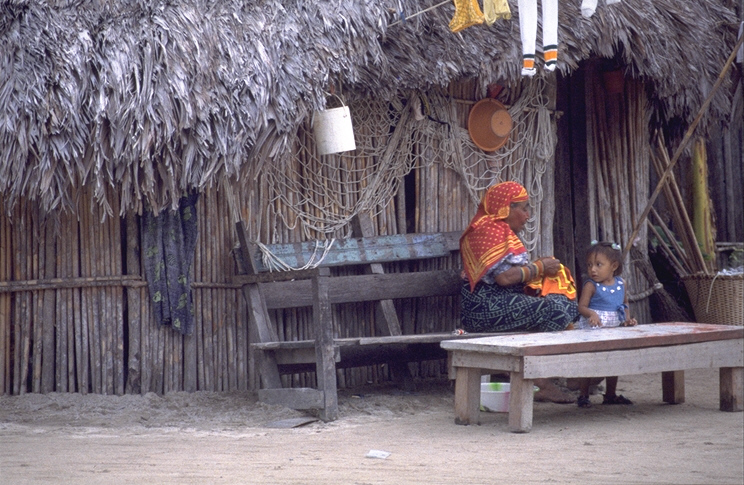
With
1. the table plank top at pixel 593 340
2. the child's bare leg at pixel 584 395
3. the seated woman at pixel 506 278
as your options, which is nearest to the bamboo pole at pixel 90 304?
the table plank top at pixel 593 340

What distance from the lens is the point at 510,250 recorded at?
563 cm

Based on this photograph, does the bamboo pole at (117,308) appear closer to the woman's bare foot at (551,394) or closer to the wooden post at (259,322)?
the wooden post at (259,322)

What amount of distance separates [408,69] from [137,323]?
7.56ft

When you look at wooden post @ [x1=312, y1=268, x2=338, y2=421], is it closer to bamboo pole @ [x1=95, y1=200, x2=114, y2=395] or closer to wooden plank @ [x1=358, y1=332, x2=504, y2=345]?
wooden plank @ [x1=358, y1=332, x2=504, y2=345]

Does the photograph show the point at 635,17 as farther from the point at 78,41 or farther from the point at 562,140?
the point at 78,41

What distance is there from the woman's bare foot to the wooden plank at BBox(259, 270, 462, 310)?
0.87 m

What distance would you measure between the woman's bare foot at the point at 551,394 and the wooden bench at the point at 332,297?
674 mm

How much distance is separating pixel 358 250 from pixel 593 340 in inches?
73.8

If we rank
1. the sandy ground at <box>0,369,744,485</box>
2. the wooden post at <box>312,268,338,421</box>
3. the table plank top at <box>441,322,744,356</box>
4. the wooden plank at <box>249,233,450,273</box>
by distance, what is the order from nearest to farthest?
1. the sandy ground at <box>0,369,744,485</box>
2. the table plank top at <box>441,322,744,356</box>
3. the wooden post at <box>312,268,338,421</box>
4. the wooden plank at <box>249,233,450,273</box>

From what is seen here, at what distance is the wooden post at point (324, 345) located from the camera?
5.11 metres

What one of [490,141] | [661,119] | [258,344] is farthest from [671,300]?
[258,344]

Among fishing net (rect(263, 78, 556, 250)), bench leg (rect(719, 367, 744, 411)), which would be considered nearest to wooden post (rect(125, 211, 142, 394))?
fishing net (rect(263, 78, 556, 250))

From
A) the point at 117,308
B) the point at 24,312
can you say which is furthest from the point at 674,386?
the point at 24,312

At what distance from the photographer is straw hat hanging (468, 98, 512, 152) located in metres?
6.52
